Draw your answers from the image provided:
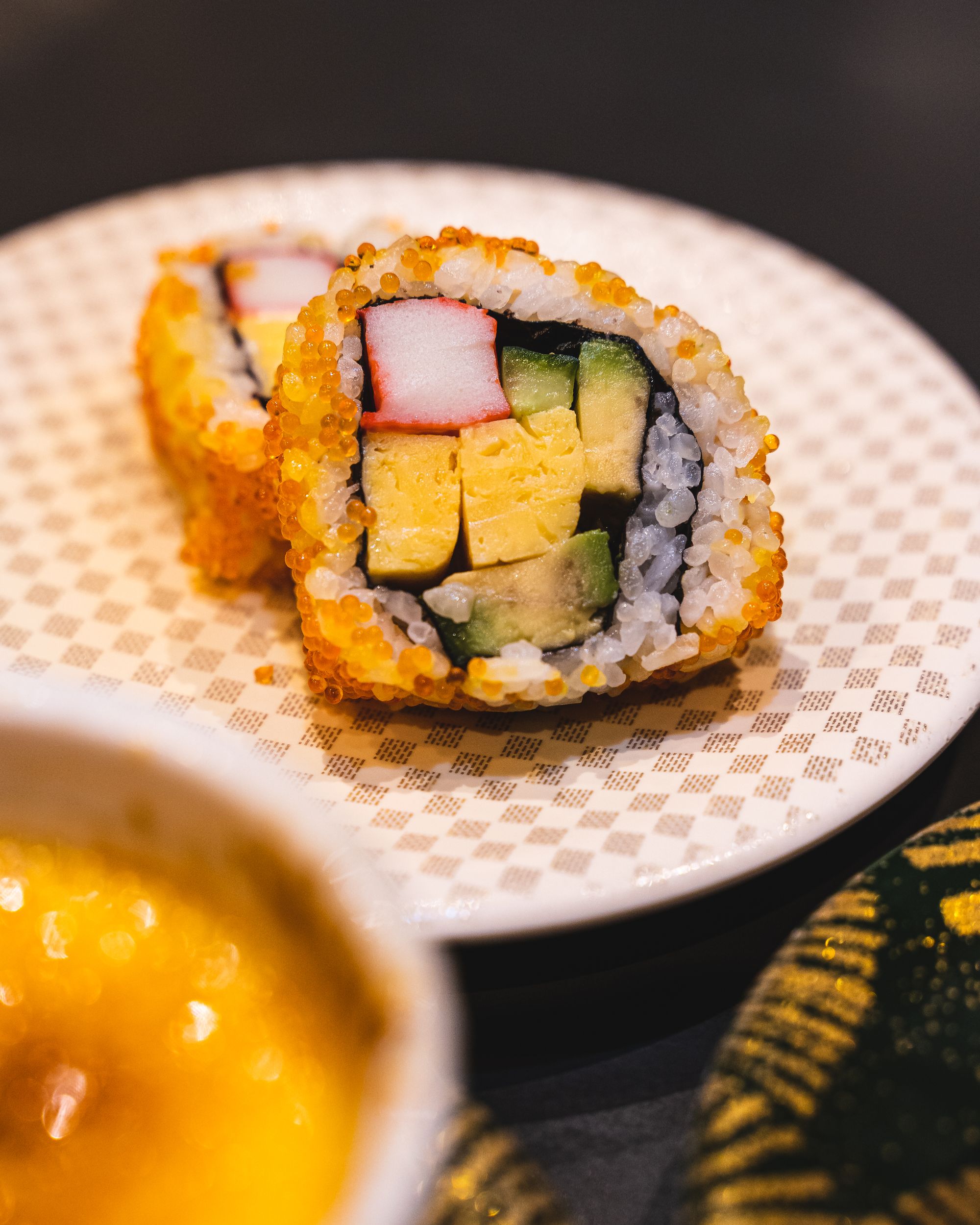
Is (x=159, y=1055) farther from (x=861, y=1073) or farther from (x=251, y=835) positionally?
(x=861, y=1073)

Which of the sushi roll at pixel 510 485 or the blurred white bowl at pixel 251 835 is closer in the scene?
the blurred white bowl at pixel 251 835

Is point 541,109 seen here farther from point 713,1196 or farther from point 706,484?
point 713,1196

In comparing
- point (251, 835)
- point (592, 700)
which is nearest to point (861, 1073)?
point (251, 835)

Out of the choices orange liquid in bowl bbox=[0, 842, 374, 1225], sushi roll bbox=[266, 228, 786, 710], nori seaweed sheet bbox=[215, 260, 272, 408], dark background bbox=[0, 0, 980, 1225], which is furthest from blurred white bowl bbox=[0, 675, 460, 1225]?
dark background bbox=[0, 0, 980, 1225]

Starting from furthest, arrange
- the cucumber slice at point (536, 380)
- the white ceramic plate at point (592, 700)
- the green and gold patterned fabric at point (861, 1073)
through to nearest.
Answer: the cucumber slice at point (536, 380) → the white ceramic plate at point (592, 700) → the green and gold patterned fabric at point (861, 1073)

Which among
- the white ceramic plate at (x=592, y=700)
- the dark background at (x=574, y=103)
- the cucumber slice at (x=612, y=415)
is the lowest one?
the white ceramic plate at (x=592, y=700)

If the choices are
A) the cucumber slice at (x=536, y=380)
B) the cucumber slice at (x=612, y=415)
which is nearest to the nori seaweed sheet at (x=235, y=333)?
the cucumber slice at (x=536, y=380)

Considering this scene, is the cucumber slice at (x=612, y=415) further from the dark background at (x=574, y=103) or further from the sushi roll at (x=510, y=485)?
the dark background at (x=574, y=103)
